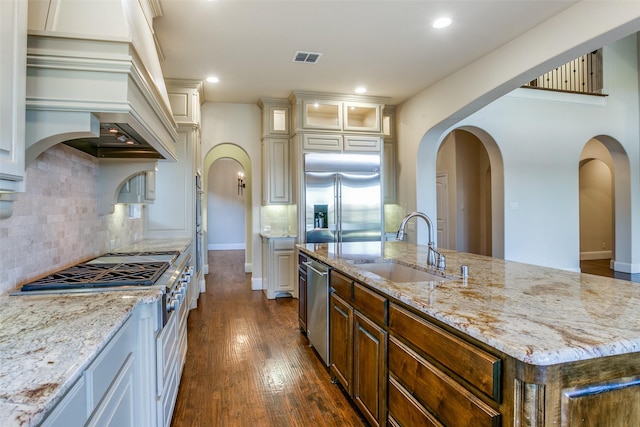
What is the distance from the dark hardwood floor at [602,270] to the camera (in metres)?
6.32

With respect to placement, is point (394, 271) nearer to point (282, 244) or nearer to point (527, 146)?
point (282, 244)

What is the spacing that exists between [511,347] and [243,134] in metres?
5.26

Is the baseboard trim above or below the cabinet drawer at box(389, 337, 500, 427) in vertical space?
below

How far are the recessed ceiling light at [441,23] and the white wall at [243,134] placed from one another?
3223 millimetres

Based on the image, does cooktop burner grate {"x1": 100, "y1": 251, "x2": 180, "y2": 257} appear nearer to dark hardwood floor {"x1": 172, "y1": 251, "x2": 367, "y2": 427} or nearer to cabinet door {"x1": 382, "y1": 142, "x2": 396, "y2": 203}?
dark hardwood floor {"x1": 172, "y1": 251, "x2": 367, "y2": 427}

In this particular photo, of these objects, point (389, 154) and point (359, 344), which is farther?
point (389, 154)

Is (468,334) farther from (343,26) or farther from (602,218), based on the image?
(602,218)

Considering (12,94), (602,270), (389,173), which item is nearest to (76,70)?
(12,94)

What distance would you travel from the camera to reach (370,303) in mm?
1929

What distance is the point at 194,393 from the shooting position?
100 inches

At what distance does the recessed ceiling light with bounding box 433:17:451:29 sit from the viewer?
313cm

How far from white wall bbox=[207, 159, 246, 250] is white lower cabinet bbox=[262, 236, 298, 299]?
628 centimetres

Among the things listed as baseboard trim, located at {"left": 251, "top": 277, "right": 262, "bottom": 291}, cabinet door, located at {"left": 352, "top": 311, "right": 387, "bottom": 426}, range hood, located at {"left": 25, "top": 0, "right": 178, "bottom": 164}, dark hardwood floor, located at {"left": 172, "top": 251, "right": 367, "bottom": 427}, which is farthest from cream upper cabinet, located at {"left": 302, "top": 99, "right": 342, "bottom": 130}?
range hood, located at {"left": 25, "top": 0, "right": 178, "bottom": 164}

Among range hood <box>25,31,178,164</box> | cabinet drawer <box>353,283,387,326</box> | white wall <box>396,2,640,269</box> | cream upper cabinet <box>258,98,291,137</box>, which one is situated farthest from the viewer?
cream upper cabinet <box>258,98,291,137</box>
